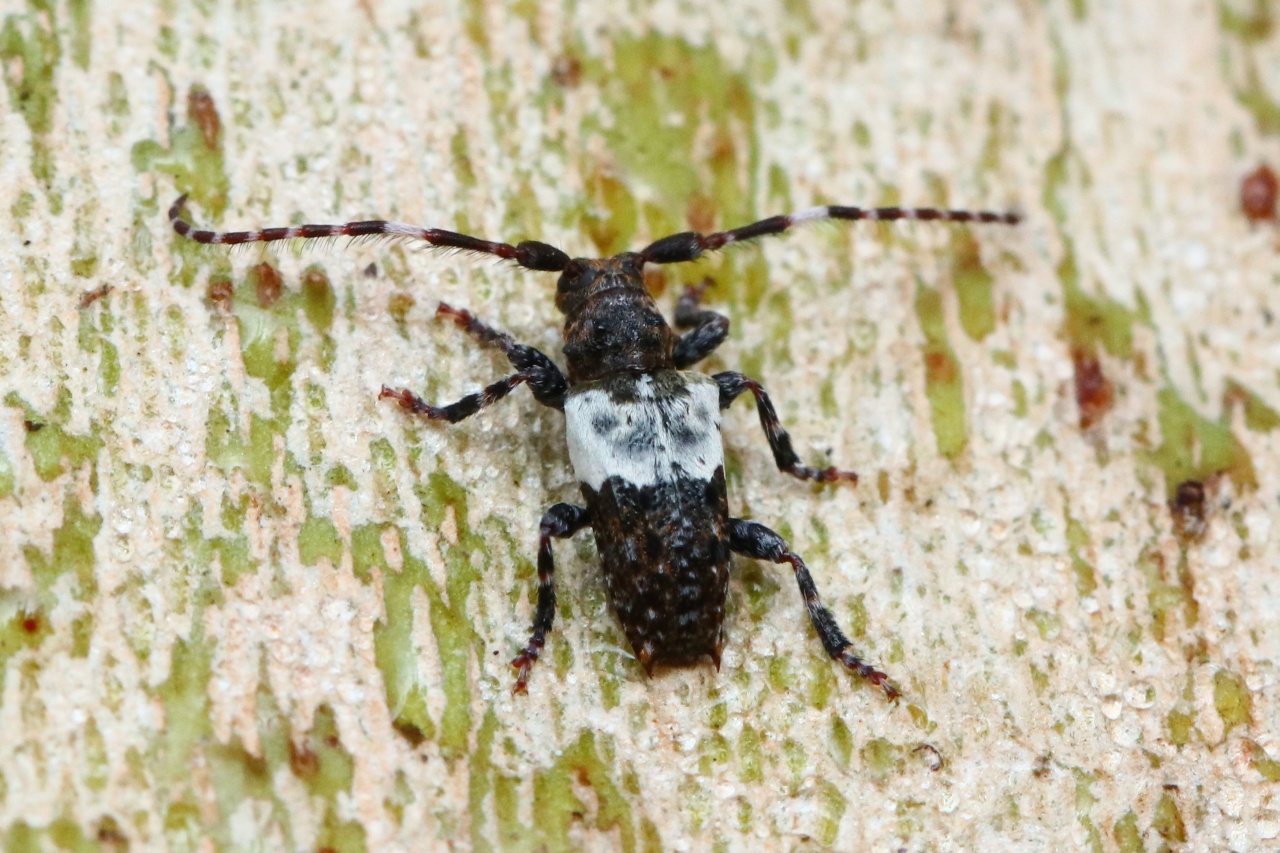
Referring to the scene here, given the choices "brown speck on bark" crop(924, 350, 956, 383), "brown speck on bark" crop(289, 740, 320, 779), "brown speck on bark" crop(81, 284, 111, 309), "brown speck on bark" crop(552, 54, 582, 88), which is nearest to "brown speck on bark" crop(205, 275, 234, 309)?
"brown speck on bark" crop(81, 284, 111, 309)

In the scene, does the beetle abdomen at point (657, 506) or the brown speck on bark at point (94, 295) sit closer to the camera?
the beetle abdomen at point (657, 506)

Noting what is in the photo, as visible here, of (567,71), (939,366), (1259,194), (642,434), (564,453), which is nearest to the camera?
(642,434)

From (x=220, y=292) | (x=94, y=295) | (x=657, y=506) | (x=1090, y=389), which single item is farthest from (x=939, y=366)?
(x=94, y=295)

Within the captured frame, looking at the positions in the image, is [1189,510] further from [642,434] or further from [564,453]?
[564,453]

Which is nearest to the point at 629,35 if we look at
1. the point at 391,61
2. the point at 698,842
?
the point at 391,61

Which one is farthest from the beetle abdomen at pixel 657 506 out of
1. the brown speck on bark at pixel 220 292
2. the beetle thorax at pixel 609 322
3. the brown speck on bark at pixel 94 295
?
the brown speck on bark at pixel 94 295

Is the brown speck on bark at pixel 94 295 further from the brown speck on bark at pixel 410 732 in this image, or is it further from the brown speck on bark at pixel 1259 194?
the brown speck on bark at pixel 1259 194

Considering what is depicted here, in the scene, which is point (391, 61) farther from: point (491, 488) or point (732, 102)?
point (491, 488)
